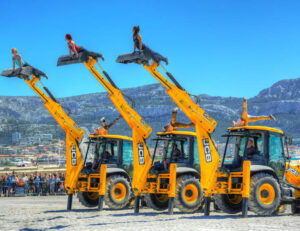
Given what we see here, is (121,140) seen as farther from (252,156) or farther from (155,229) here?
(155,229)

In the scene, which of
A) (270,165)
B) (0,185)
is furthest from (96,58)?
(0,185)

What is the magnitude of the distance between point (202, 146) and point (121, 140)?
16.4 ft

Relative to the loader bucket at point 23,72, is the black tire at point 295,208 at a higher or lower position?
lower

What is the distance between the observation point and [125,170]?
65.6 feet

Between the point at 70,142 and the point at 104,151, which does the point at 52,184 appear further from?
the point at 104,151

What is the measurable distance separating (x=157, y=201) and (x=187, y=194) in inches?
50.4

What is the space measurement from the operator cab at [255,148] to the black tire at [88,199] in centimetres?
673

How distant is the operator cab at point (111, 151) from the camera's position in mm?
19906

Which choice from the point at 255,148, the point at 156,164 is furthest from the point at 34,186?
the point at 255,148

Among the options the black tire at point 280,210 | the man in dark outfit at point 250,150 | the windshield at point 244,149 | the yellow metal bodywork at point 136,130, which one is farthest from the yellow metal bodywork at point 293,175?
the yellow metal bodywork at point 136,130

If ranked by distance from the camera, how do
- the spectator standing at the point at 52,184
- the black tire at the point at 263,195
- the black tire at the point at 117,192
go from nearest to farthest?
the black tire at the point at 263,195 < the black tire at the point at 117,192 < the spectator standing at the point at 52,184

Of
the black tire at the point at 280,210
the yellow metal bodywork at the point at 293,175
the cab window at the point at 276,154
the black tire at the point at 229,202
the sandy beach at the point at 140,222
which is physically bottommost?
the sandy beach at the point at 140,222

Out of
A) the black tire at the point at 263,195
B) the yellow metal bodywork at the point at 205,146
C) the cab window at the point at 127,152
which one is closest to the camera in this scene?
the black tire at the point at 263,195

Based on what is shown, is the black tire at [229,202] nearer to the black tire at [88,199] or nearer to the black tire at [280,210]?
the black tire at [280,210]
